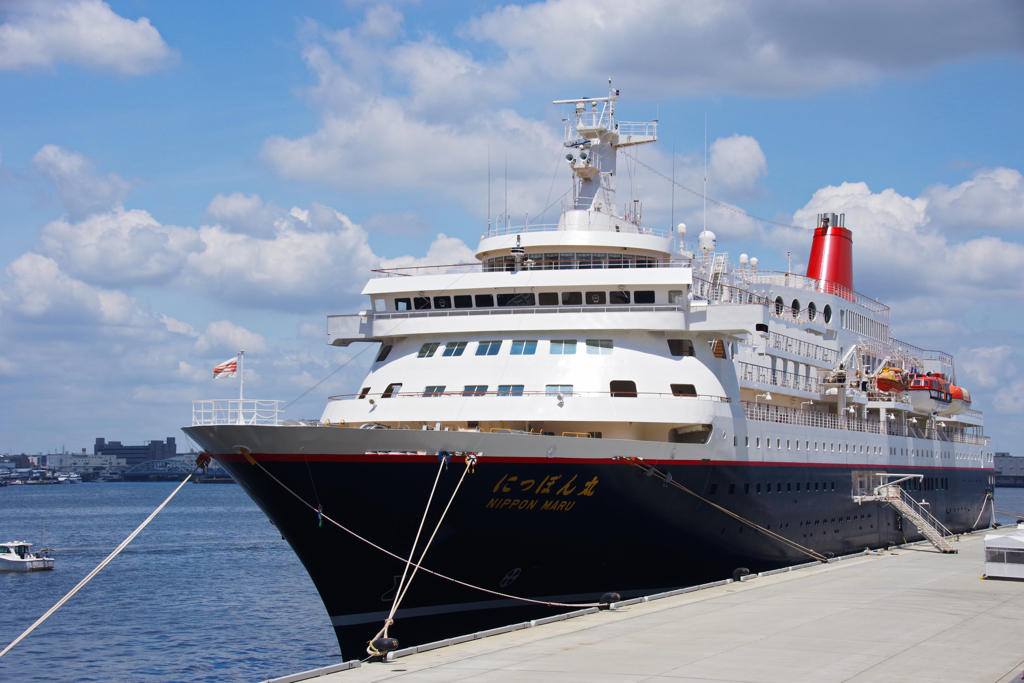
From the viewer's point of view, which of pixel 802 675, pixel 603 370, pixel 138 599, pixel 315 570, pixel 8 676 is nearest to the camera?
pixel 802 675

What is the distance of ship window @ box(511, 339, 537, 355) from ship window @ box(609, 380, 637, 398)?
1.94m

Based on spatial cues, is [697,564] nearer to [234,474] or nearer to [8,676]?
[234,474]

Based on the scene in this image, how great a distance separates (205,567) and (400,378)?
33027 millimetres

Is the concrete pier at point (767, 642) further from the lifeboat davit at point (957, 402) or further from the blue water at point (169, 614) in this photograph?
the lifeboat davit at point (957, 402)

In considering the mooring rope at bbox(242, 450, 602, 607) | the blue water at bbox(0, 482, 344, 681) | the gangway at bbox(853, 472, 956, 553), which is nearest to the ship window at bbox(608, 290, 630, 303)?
the mooring rope at bbox(242, 450, 602, 607)

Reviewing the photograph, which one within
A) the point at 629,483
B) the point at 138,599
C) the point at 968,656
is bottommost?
the point at 138,599

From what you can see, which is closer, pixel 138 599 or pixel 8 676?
pixel 8 676

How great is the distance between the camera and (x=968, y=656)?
15352mm

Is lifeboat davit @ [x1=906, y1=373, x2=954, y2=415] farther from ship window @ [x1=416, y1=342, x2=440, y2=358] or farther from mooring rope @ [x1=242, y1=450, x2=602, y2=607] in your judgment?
mooring rope @ [x1=242, y1=450, x2=602, y2=607]

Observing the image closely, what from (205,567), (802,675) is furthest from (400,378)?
(205,567)

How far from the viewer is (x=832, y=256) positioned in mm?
40906

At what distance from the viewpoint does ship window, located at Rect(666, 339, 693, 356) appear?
23.5 meters

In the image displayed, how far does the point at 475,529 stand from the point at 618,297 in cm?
721

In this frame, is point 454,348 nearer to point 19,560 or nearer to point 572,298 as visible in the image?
point 572,298
